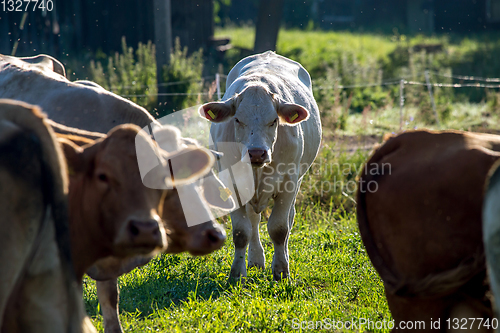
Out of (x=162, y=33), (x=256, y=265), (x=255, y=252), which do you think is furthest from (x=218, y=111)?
(x=162, y=33)

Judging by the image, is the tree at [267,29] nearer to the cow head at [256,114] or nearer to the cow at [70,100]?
the cow head at [256,114]

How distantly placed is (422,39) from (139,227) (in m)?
22.4

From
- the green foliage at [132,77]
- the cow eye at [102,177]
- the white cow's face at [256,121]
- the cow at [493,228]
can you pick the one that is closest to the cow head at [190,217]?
the cow eye at [102,177]

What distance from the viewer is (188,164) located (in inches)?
102

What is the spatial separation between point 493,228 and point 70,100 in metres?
2.74

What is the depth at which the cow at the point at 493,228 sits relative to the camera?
6.53 feet

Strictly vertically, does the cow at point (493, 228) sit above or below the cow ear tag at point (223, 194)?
above

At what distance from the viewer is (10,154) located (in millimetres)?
2100

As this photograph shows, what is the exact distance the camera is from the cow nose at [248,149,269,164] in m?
4.47

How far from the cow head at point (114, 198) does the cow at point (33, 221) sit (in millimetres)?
187

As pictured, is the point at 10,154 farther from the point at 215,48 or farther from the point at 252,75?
the point at 215,48

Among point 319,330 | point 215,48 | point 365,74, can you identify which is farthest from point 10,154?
point 215,48

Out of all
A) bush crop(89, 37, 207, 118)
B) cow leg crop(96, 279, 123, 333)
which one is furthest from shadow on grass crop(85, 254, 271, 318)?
bush crop(89, 37, 207, 118)

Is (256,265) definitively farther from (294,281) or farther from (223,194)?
(223,194)
